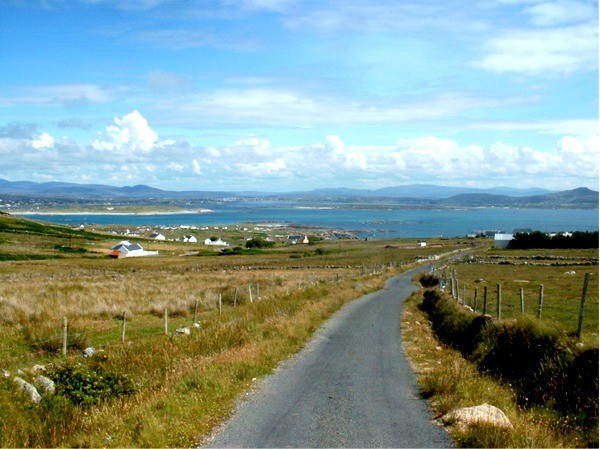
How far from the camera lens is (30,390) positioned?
1102cm

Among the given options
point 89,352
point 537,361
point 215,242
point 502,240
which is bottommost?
point 215,242

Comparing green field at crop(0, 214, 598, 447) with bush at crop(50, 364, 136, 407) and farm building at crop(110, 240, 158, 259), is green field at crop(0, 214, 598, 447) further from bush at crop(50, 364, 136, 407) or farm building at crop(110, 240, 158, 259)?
farm building at crop(110, 240, 158, 259)

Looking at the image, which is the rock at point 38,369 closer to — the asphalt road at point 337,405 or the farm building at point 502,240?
the asphalt road at point 337,405

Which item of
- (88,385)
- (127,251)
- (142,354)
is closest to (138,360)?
(142,354)

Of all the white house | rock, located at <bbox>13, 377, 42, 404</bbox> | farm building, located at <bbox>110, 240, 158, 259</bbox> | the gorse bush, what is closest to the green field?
rock, located at <bbox>13, 377, 42, 404</bbox>

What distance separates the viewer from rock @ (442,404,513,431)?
849 cm

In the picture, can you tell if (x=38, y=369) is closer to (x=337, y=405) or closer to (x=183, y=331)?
(x=183, y=331)

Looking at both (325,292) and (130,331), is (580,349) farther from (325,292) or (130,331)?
(325,292)

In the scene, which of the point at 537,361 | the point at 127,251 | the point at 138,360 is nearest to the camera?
the point at 537,361

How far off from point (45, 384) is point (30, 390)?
0.72m

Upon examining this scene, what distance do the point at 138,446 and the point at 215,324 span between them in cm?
1134

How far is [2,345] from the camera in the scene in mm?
17219

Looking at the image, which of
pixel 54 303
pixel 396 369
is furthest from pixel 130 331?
pixel 396 369

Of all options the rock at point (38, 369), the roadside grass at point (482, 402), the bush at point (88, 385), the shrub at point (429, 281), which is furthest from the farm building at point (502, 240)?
the bush at point (88, 385)
